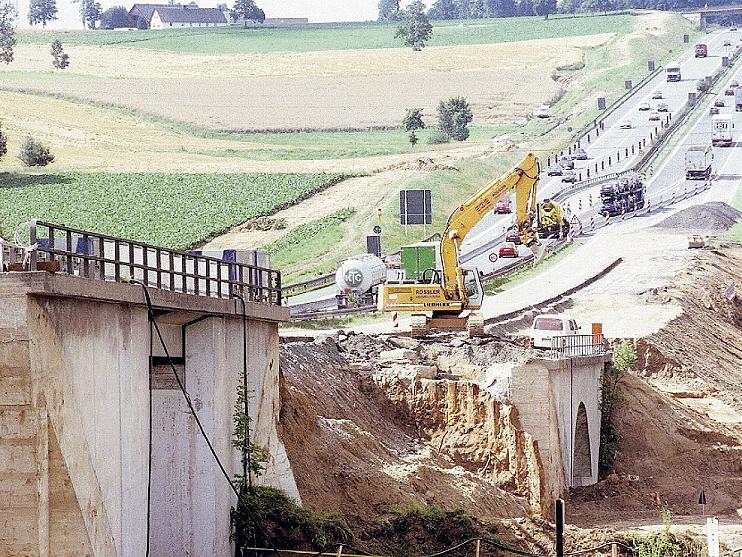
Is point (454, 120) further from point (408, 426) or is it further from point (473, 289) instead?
point (408, 426)

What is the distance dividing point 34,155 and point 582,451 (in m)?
87.5

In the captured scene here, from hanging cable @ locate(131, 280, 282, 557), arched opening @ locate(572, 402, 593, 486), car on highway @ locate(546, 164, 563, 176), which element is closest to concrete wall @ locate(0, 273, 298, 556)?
hanging cable @ locate(131, 280, 282, 557)

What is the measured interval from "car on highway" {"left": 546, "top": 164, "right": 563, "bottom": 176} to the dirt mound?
2125 centimetres

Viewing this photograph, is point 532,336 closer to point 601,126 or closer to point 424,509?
point 424,509

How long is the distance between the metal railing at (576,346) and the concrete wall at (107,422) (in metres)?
20.2

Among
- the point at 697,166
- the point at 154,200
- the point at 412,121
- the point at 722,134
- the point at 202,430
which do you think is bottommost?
the point at 202,430

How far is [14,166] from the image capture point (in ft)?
452

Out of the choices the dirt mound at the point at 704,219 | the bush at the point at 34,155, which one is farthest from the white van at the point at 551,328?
the bush at the point at 34,155

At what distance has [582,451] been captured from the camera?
5803 centimetres

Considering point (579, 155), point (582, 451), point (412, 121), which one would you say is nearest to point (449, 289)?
point (582, 451)

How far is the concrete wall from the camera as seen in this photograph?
2416 cm

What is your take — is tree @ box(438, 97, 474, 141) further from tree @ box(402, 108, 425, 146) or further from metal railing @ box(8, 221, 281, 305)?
metal railing @ box(8, 221, 281, 305)

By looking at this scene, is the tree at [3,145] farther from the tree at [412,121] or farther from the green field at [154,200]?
the tree at [412,121]

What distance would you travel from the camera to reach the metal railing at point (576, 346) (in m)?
54.7
